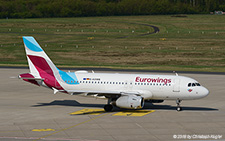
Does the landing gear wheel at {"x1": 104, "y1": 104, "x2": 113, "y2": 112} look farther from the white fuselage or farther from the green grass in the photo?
the green grass

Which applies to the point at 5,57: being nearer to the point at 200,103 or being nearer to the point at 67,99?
the point at 67,99

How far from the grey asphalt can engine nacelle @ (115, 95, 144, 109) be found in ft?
4.40

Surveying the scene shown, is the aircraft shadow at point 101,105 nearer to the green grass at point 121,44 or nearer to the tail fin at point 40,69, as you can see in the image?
the tail fin at point 40,69

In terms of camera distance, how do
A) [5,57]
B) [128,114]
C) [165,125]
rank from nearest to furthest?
1. [165,125]
2. [128,114]
3. [5,57]

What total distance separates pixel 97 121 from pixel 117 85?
21.8 feet

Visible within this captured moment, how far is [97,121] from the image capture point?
4422 cm

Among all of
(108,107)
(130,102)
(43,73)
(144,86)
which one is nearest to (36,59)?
(43,73)

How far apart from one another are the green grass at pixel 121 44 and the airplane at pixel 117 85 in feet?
146

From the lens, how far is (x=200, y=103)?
183ft

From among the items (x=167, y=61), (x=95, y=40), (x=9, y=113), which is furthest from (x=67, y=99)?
(x=95, y=40)

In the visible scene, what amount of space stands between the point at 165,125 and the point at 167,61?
68902 mm

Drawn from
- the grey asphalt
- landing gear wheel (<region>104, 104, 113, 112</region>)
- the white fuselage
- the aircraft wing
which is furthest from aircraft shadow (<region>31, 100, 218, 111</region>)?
the white fuselage

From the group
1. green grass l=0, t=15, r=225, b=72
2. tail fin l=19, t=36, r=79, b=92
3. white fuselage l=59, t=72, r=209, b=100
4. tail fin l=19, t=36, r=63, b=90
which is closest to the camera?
white fuselage l=59, t=72, r=209, b=100

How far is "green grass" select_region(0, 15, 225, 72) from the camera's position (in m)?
108
